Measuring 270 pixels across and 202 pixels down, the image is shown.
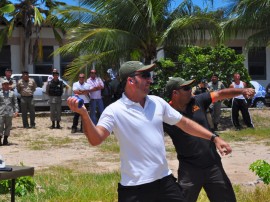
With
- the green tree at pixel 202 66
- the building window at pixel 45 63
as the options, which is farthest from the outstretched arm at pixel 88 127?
the building window at pixel 45 63

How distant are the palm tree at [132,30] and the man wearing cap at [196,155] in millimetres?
10836

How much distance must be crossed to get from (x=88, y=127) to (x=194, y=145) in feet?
5.36

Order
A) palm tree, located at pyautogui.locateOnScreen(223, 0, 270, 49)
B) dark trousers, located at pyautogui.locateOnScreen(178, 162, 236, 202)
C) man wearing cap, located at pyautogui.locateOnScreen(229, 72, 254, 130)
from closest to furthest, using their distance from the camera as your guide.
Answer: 1. dark trousers, located at pyautogui.locateOnScreen(178, 162, 236, 202)
2. man wearing cap, located at pyautogui.locateOnScreen(229, 72, 254, 130)
3. palm tree, located at pyautogui.locateOnScreen(223, 0, 270, 49)

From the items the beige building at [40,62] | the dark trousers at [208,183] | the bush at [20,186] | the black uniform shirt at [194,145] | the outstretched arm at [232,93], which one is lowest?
the bush at [20,186]

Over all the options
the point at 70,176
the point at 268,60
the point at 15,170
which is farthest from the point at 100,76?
the point at 268,60

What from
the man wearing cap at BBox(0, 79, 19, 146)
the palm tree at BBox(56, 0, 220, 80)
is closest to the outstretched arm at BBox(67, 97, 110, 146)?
the man wearing cap at BBox(0, 79, 19, 146)

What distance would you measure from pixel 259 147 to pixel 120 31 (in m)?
6.07

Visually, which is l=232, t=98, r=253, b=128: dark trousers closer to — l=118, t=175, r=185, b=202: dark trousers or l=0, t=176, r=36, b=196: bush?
l=0, t=176, r=36, b=196: bush

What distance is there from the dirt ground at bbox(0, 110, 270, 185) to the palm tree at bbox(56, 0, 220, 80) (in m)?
2.69

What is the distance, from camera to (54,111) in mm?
16031

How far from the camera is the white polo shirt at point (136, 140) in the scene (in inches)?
155

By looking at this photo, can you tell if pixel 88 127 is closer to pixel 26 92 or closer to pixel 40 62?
pixel 26 92

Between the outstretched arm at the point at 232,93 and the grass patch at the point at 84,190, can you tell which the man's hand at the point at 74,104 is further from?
the grass patch at the point at 84,190

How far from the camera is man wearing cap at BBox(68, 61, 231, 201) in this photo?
3924 millimetres
